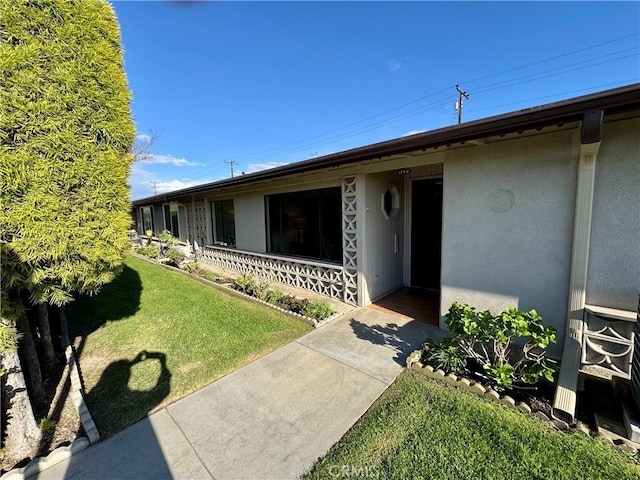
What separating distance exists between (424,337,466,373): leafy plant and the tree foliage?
4089 mm

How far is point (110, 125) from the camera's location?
281 cm

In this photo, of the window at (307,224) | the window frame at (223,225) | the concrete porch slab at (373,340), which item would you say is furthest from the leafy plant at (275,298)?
the window frame at (223,225)

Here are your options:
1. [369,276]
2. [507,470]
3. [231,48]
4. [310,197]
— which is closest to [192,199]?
[231,48]

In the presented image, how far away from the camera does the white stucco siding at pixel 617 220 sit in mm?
2875

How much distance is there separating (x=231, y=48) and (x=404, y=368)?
393 inches

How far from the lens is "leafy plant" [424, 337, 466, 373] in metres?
3.31

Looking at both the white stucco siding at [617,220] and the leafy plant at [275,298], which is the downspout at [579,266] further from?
the leafy plant at [275,298]

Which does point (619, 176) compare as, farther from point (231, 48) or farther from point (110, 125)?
point (231, 48)

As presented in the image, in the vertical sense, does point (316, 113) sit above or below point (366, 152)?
above

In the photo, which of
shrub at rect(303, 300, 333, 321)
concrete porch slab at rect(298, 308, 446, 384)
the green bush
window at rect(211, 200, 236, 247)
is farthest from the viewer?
window at rect(211, 200, 236, 247)

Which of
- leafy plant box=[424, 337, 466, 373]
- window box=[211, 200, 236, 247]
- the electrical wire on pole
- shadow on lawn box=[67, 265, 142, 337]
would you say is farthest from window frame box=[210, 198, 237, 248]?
the electrical wire on pole

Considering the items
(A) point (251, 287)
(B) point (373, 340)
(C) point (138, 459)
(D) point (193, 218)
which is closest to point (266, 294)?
(A) point (251, 287)

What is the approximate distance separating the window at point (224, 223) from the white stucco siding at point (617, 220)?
356 inches

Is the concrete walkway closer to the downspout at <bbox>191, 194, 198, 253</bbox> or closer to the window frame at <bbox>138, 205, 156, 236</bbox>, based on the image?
the downspout at <bbox>191, 194, 198, 253</bbox>
